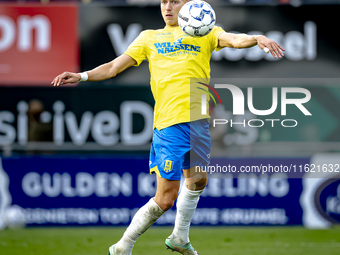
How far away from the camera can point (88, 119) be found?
24.1 ft

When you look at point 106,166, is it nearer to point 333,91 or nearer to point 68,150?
point 68,150

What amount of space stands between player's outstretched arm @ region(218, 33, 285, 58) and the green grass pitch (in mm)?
2513

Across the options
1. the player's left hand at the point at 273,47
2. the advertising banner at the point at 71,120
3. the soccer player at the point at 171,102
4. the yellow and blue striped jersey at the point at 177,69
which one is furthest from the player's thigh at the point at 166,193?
the advertising banner at the point at 71,120

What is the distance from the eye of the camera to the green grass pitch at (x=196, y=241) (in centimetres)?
565

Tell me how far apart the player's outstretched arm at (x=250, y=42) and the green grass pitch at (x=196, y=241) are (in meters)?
2.51

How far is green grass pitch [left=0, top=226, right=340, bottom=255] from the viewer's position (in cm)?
565

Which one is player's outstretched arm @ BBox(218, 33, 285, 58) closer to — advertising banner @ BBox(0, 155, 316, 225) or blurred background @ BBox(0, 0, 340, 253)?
blurred background @ BBox(0, 0, 340, 253)

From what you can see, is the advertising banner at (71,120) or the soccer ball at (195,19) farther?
the advertising banner at (71,120)

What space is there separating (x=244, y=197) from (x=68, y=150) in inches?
100

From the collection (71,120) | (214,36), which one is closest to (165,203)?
(214,36)

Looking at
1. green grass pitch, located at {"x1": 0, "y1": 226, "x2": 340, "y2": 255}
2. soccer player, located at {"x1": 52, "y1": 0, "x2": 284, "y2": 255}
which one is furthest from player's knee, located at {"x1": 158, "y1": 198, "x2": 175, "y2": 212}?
green grass pitch, located at {"x1": 0, "y1": 226, "x2": 340, "y2": 255}

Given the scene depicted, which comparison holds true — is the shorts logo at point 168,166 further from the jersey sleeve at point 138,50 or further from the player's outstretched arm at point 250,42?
the player's outstretched arm at point 250,42

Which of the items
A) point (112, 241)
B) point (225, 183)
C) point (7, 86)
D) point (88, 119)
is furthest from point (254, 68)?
point (7, 86)

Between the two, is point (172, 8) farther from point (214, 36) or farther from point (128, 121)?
point (128, 121)
